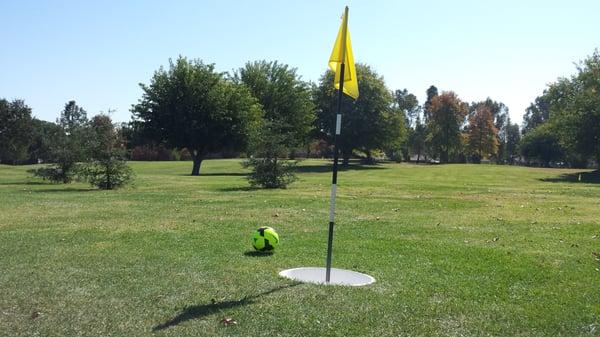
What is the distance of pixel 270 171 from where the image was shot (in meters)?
23.6

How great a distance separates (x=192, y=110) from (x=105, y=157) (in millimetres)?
20666

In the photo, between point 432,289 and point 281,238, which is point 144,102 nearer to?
point 281,238

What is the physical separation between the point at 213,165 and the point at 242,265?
5156 cm

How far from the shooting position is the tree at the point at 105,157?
22.2 m

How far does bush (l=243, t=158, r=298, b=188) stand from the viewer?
77.2ft

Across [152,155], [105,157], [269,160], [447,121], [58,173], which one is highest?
[447,121]

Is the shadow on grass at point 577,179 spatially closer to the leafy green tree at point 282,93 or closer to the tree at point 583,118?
the tree at point 583,118

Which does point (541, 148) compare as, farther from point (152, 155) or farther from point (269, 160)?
point (269, 160)

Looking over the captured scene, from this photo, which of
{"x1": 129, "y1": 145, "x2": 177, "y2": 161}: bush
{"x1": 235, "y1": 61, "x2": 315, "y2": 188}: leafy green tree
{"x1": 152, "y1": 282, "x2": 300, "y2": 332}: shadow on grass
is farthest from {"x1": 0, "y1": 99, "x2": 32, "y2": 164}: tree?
{"x1": 152, "y1": 282, "x2": 300, "y2": 332}: shadow on grass

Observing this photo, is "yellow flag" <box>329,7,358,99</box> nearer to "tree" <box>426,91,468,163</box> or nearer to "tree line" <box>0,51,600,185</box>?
"tree line" <box>0,51,600,185</box>

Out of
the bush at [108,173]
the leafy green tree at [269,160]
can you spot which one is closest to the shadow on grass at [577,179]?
the leafy green tree at [269,160]

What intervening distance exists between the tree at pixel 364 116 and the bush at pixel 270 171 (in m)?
34.4

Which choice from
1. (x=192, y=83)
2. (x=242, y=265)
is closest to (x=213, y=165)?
(x=192, y=83)

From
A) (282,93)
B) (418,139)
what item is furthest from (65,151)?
(418,139)
